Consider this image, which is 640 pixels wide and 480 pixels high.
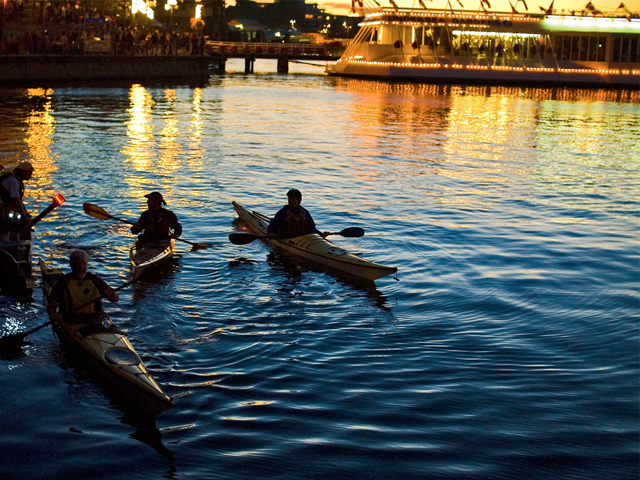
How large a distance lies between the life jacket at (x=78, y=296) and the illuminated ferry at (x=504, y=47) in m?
71.9

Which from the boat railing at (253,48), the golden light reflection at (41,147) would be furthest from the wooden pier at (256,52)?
the golden light reflection at (41,147)

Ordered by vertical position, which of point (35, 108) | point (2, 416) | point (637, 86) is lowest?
point (2, 416)

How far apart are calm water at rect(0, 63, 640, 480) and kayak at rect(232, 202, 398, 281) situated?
0.26 metres

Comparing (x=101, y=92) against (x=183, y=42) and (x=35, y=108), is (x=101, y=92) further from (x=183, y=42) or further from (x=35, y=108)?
(x=183, y=42)

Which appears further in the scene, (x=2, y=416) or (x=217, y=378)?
(x=217, y=378)

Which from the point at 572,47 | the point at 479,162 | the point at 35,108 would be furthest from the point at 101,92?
Answer: the point at 572,47

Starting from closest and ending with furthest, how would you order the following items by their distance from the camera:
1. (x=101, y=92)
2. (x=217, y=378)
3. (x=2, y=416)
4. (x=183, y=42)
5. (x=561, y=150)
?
(x=2, y=416) < (x=217, y=378) < (x=561, y=150) < (x=101, y=92) < (x=183, y=42)

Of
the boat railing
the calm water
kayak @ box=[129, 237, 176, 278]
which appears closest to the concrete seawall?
the boat railing

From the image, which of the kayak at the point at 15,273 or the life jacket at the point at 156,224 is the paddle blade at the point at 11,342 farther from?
the life jacket at the point at 156,224

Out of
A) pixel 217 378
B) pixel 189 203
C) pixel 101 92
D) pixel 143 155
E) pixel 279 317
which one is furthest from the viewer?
pixel 101 92

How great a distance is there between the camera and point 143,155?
2478 cm

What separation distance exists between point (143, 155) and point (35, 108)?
14098mm

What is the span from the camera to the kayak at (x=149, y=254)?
11219 millimetres

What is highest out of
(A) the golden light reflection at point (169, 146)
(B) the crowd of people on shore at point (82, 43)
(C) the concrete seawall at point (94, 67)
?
(B) the crowd of people on shore at point (82, 43)
